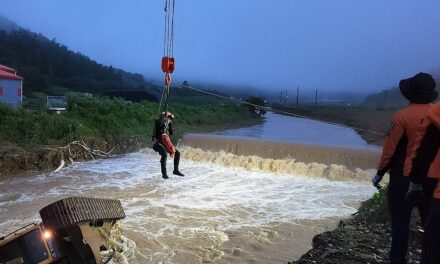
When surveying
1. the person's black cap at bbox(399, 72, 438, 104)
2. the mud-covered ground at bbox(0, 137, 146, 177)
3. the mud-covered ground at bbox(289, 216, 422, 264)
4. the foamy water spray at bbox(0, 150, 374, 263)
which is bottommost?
the foamy water spray at bbox(0, 150, 374, 263)

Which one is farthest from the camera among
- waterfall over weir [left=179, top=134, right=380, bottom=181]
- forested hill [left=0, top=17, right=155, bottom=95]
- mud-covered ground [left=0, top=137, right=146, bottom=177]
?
forested hill [left=0, top=17, right=155, bottom=95]

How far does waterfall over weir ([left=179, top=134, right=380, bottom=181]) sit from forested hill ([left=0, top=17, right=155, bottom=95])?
104 feet

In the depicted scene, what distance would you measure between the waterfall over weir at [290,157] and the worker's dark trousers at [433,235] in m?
13.4

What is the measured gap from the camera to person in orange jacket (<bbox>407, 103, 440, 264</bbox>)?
249 centimetres

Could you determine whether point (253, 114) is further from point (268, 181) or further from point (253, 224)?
point (253, 224)

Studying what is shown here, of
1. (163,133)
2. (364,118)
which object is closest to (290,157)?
(163,133)

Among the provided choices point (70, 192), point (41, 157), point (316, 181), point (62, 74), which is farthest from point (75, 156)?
point (62, 74)

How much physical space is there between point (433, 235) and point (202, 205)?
31.8 feet

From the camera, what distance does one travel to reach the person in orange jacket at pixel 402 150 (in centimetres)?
410

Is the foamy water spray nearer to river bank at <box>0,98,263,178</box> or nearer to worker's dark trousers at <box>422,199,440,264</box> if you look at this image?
river bank at <box>0,98,263,178</box>

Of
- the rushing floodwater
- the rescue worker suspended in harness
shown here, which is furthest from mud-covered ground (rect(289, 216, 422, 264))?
the rescue worker suspended in harness

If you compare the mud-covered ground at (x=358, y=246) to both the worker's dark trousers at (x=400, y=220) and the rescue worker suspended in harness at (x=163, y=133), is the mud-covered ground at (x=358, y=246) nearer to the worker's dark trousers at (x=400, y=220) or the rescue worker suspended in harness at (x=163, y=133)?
the worker's dark trousers at (x=400, y=220)

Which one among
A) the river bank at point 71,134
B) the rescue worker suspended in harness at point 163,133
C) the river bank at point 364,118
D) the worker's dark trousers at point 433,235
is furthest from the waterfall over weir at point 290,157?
the worker's dark trousers at point 433,235

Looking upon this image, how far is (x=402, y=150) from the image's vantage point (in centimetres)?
421
